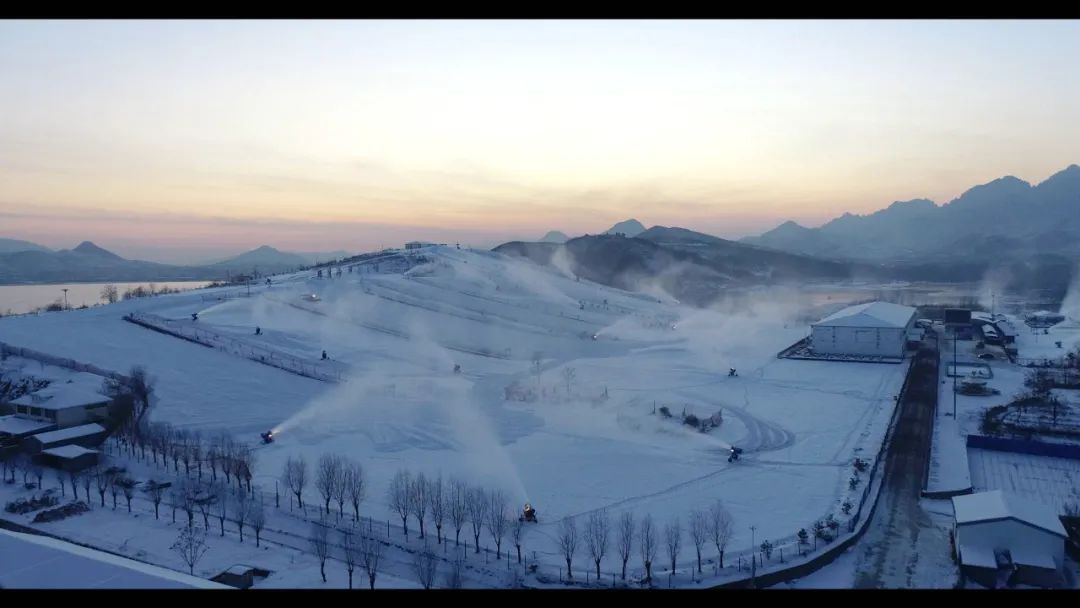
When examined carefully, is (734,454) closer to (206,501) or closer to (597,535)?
(597,535)

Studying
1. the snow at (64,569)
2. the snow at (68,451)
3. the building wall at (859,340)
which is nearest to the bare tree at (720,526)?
the snow at (64,569)

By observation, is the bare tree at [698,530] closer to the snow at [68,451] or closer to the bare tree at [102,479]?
the bare tree at [102,479]

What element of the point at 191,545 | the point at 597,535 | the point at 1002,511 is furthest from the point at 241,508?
the point at 1002,511

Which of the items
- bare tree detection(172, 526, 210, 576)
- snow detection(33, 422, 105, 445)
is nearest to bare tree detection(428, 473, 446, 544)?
bare tree detection(172, 526, 210, 576)

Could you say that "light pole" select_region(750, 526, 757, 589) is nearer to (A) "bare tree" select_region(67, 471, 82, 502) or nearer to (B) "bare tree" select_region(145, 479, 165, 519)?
(B) "bare tree" select_region(145, 479, 165, 519)

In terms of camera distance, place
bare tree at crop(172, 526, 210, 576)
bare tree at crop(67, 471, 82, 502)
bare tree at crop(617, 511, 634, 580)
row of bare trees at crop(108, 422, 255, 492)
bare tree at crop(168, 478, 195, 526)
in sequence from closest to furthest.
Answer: bare tree at crop(617, 511, 634, 580), bare tree at crop(172, 526, 210, 576), bare tree at crop(168, 478, 195, 526), bare tree at crop(67, 471, 82, 502), row of bare trees at crop(108, 422, 255, 492)
